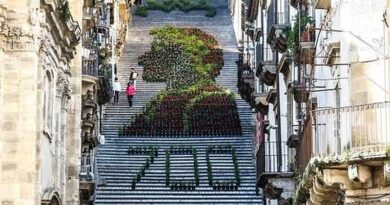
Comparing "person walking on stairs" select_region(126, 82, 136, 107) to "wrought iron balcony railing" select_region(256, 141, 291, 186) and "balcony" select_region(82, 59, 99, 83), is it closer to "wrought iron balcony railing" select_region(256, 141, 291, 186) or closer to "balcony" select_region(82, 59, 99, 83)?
"balcony" select_region(82, 59, 99, 83)

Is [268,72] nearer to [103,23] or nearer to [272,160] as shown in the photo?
[272,160]

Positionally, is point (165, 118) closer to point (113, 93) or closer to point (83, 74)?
point (113, 93)

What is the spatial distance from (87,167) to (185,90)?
17218 millimetres

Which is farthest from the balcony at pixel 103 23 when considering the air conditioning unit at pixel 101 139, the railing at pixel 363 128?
the railing at pixel 363 128

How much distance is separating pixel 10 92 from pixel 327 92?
7.12m

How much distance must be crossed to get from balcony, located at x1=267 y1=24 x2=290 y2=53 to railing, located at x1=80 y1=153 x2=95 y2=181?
25.4 ft

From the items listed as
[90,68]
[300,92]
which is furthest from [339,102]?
[90,68]

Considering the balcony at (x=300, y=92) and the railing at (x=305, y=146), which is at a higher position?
the balcony at (x=300, y=92)

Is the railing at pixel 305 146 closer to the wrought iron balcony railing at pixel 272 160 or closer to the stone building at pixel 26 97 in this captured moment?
the stone building at pixel 26 97

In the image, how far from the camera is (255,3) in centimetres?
5081

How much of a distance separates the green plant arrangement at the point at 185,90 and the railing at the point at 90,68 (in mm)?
7774

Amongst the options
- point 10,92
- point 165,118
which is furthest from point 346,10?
point 165,118

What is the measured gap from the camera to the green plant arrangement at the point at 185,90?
174ft

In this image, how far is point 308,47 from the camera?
28250 mm
